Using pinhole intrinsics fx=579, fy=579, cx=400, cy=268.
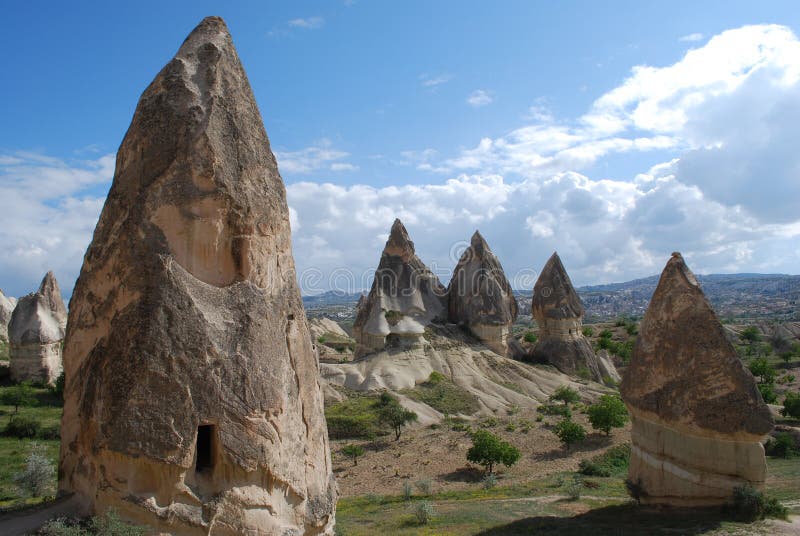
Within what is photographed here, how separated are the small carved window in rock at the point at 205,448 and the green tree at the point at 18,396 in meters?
22.0

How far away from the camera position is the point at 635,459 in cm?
1139

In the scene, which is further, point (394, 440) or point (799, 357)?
point (799, 357)

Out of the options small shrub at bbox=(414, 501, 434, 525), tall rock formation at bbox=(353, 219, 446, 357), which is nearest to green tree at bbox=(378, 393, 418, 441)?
tall rock formation at bbox=(353, 219, 446, 357)

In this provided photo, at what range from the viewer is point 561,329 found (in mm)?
36031

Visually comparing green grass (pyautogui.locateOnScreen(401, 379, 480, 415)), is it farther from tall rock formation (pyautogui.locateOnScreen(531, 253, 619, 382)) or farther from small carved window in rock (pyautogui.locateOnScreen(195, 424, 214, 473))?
small carved window in rock (pyautogui.locateOnScreen(195, 424, 214, 473))

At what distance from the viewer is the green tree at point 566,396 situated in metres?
27.9

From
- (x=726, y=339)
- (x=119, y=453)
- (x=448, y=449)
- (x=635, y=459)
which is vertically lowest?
(x=448, y=449)

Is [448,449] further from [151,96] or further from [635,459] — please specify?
[151,96]

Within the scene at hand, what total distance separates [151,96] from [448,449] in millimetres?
16407

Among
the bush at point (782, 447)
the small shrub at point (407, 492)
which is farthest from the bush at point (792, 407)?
the small shrub at point (407, 492)

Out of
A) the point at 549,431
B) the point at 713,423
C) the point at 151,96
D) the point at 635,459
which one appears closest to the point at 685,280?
the point at 713,423

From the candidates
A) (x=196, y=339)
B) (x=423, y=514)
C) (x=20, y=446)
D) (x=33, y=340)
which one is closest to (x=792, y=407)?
(x=423, y=514)

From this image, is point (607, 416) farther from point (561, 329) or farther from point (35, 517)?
point (35, 517)

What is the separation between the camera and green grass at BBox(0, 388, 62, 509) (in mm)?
14320
